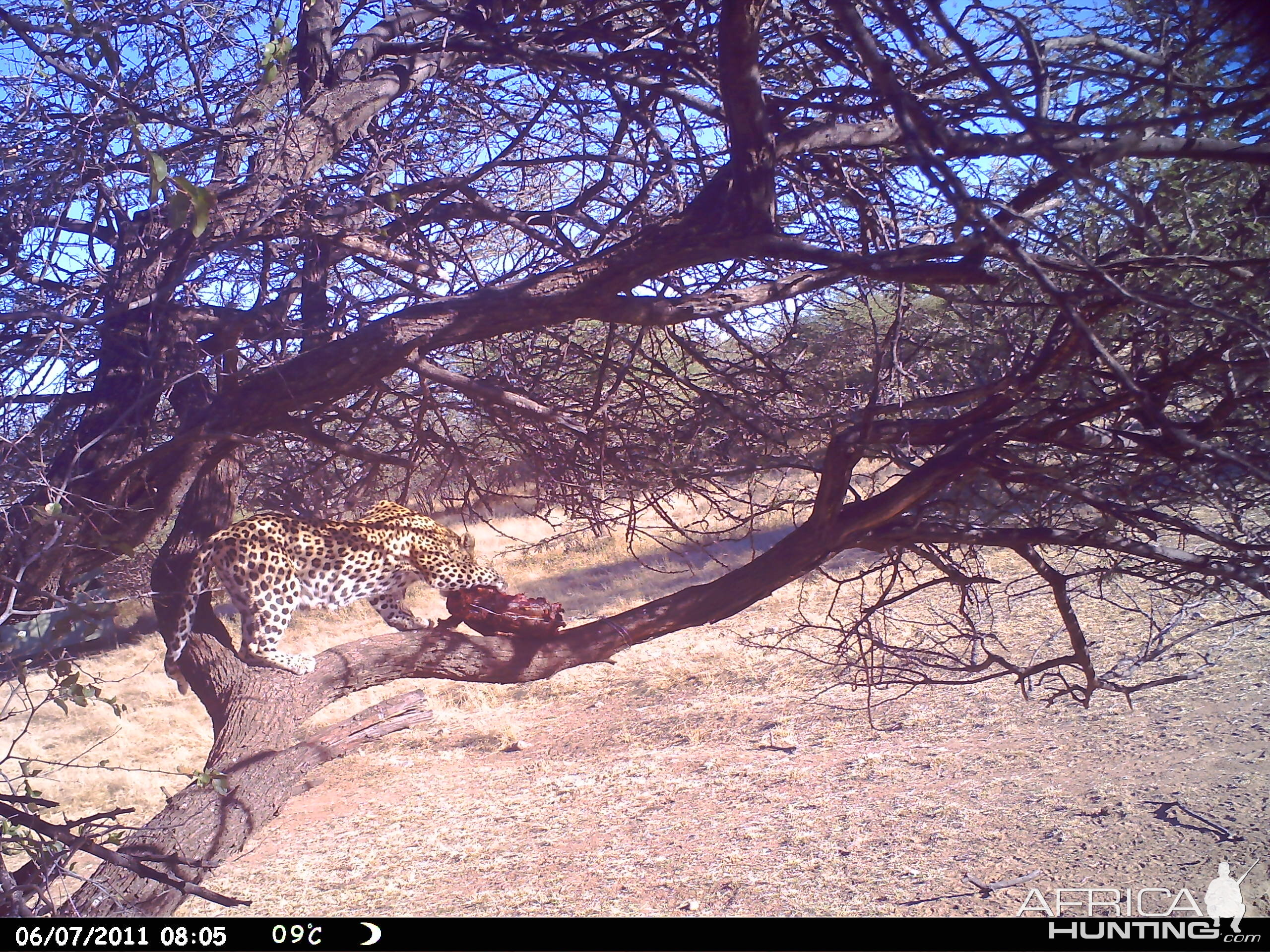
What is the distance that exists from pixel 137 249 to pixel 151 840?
2.48 m

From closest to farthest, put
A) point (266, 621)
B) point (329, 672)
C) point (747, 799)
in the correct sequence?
point (329, 672), point (266, 621), point (747, 799)

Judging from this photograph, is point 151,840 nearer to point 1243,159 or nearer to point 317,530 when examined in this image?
point 317,530

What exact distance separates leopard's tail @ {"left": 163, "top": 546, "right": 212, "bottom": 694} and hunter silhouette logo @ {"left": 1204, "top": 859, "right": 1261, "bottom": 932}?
475cm

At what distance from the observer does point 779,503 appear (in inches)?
176

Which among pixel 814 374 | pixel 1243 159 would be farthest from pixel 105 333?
pixel 1243 159

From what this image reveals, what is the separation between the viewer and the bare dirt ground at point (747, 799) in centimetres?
600

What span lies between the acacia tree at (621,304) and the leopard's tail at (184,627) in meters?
0.07

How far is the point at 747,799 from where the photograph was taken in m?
8.21

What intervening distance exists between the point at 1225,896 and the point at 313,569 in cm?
520
